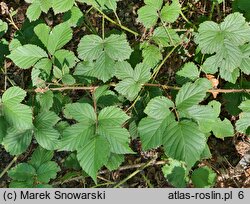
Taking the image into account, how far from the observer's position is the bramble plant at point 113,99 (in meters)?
1.67

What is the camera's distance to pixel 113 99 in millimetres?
1975

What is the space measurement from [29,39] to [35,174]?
2.45ft

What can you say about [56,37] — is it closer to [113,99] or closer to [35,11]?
[35,11]

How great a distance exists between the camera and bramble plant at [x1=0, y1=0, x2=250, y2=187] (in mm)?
1673

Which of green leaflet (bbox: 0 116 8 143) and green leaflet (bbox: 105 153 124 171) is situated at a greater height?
green leaflet (bbox: 0 116 8 143)

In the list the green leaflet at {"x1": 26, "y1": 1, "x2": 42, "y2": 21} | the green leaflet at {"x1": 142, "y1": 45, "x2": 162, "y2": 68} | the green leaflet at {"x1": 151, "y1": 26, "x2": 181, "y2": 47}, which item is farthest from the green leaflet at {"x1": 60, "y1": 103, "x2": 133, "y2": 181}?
the green leaflet at {"x1": 26, "y1": 1, "x2": 42, "y2": 21}

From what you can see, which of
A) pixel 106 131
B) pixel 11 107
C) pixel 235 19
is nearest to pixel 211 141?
pixel 235 19

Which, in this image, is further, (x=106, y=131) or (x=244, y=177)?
(x=244, y=177)

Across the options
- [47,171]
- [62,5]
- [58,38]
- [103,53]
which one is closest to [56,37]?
[58,38]

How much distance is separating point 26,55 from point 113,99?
484mm

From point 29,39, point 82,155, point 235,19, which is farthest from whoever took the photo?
point 29,39

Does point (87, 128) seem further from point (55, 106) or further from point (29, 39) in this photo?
point (29, 39)

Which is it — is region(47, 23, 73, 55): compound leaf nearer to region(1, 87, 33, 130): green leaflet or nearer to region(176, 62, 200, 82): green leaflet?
region(1, 87, 33, 130): green leaflet

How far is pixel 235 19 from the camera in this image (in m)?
1.91
